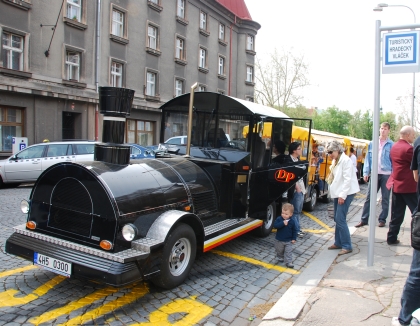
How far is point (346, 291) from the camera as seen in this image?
4293mm

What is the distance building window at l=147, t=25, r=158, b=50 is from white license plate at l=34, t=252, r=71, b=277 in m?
20.9

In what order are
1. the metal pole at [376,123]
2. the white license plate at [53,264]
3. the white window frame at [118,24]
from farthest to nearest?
the white window frame at [118,24] → the metal pole at [376,123] → the white license plate at [53,264]

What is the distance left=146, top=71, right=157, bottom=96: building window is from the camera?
23.5m

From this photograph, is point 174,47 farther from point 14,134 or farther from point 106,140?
point 106,140

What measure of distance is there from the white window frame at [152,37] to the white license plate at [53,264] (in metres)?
20.9

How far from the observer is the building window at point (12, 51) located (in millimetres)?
15664

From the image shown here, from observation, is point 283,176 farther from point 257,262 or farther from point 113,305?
point 113,305

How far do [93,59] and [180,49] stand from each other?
8.20 metres

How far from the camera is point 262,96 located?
149ft

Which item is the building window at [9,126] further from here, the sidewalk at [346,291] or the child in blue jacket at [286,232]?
the sidewalk at [346,291]

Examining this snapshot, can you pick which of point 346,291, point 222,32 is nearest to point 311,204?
point 346,291

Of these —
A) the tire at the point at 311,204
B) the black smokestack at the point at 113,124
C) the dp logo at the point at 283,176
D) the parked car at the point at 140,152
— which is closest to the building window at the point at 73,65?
the parked car at the point at 140,152

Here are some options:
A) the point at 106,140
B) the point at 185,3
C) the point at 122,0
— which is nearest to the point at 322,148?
the point at 106,140

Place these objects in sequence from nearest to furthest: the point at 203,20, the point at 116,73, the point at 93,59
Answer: the point at 93,59
the point at 116,73
the point at 203,20
